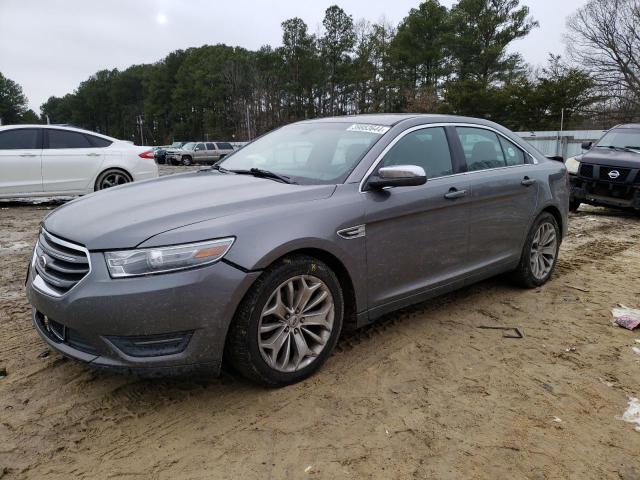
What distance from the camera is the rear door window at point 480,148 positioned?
4.07m

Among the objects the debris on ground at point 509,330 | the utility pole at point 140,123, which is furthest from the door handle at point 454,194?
the utility pole at point 140,123

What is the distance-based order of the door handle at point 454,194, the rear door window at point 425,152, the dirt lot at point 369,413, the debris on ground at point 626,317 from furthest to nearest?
the debris on ground at point 626,317, the door handle at point 454,194, the rear door window at point 425,152, the dirt lot at point 369,413

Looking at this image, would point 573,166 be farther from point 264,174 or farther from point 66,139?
point 66,139

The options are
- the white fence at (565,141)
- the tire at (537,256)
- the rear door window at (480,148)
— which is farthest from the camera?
the white fence at (565,141)

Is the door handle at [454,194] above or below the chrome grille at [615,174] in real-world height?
below

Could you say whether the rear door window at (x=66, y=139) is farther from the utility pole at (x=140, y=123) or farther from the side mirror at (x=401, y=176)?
the utility pole at (x=140, y=123)

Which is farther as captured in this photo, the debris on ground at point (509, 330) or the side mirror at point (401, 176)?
the debris on ground at point (509, 330)

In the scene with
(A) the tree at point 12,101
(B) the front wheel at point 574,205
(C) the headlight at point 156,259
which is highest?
(A) the tree at point 12,101

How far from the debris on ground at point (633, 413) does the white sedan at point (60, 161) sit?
876 cm

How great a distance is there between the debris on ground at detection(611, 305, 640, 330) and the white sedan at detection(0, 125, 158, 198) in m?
8.18

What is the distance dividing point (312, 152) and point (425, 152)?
846 mm

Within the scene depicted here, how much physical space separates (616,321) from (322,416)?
9.02ft

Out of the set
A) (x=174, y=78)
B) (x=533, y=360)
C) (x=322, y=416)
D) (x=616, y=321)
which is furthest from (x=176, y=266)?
(x=174, y=78)

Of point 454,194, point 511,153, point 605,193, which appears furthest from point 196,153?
point 454,194
